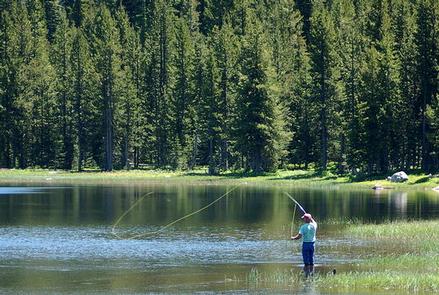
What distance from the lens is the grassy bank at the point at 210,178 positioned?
90062 mm

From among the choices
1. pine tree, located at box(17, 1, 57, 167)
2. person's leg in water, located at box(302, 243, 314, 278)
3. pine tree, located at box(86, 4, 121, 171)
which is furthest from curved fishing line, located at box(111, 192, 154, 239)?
pine tree, located at box(17, 1, 57, 167)

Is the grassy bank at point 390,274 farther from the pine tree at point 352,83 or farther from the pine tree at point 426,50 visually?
the pine tree at point 426,50

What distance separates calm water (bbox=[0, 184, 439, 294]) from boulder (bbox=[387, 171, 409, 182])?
765cm

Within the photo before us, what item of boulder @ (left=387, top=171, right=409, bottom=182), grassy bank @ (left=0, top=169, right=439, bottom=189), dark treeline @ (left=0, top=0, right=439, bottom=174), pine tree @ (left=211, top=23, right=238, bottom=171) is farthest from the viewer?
pine tree @ (left=211, top=23, right=238, bottom=171)

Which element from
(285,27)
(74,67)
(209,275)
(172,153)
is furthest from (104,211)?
(285,27)

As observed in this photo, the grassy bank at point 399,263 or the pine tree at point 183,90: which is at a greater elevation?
the pine tree at point 183,90

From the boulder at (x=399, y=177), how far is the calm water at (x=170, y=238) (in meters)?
7.65

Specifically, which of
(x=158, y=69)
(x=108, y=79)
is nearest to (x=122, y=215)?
(x=108, y=79)

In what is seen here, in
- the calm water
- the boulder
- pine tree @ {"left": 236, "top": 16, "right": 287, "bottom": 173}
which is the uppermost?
pine tree @ {"left": 236, "top": 16, "right": 287, "bottom": 173}

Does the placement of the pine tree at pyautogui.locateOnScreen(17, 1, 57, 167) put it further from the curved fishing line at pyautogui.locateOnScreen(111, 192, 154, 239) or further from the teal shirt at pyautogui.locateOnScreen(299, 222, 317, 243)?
the teal shirt at pyautogui.locateOnScreen(299, 222, 317, 243)

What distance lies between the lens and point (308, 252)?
3553 centimetres

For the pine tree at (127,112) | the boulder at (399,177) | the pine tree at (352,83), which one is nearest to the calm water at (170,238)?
the boulder at (399,177)

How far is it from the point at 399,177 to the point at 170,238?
45513 millimetres

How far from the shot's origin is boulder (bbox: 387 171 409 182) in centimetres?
8838
